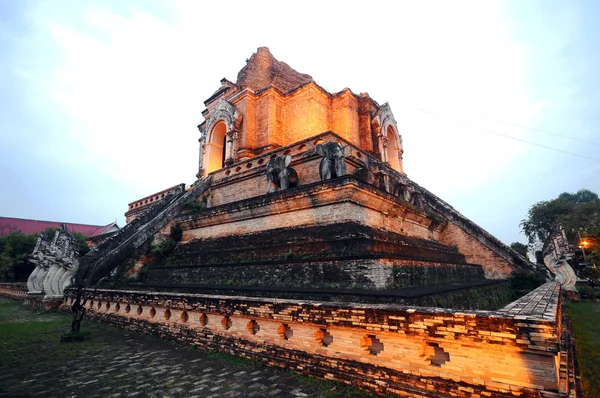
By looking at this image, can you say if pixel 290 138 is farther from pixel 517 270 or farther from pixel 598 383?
pixel 598 383

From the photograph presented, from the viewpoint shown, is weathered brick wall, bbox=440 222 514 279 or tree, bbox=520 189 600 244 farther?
tree, bbox=520 189 600 244

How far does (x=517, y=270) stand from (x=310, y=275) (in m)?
7.72

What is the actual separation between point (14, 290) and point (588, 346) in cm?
2166

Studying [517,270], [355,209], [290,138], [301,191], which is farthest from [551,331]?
[290,138]

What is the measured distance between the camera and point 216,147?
18.5 metres

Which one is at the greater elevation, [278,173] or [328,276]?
[278,173]

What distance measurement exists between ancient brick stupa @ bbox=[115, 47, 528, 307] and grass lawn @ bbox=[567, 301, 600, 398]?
189cm

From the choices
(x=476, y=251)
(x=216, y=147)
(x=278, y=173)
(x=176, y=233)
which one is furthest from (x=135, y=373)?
(x=216, y=147)

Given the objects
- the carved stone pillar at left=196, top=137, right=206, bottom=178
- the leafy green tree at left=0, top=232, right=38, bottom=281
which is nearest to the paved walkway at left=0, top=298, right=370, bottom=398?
the carved stone pillar at left=196, top=137, right=206, bottom=178

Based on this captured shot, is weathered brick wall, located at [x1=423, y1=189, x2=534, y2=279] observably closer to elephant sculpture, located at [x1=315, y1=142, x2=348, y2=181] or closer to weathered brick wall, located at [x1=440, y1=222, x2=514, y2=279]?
weathered brick wall, located at [x1=440, y1=222, x2=514, y2=279]

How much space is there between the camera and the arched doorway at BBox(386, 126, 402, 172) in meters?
18.8

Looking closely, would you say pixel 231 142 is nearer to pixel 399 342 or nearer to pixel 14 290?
pixel 14 290

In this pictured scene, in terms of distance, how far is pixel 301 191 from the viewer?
328 inches

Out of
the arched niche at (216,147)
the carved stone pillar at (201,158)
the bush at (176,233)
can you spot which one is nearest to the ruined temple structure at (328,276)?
the bush at (176,233)
